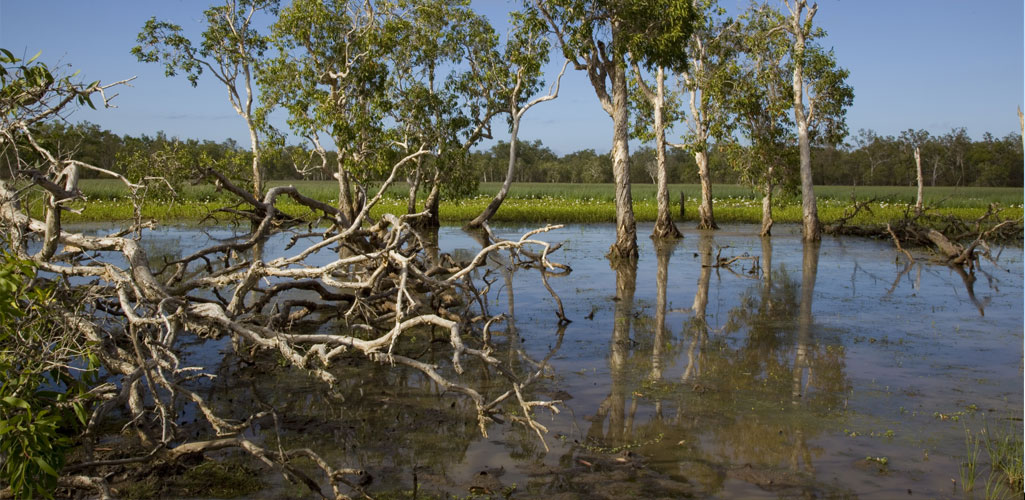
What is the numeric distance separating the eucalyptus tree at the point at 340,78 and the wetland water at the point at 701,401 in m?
11.0

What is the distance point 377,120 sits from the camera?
2345cm

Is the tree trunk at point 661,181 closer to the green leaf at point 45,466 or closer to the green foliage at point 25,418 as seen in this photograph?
the green foliage at point 25,418

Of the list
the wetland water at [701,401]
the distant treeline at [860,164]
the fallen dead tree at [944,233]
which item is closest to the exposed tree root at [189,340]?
the wetland water at [701,401]

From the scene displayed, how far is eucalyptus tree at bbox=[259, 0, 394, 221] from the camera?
871 inches

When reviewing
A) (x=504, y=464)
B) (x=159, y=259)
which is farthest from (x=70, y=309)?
(x=159, y=259)

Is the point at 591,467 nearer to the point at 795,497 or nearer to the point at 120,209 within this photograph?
the point at 795,497

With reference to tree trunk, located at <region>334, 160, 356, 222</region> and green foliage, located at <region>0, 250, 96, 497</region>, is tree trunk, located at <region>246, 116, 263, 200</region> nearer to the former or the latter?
tree trunk, located at <region>334, 160, 356, 222</region>

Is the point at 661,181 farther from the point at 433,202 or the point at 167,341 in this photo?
the point at 167,341

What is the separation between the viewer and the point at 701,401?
7.17 m

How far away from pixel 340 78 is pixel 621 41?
867cm

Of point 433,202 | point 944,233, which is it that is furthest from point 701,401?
point 433,202

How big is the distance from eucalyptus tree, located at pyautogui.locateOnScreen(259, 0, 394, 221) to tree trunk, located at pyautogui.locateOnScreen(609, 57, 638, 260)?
6.93 metres

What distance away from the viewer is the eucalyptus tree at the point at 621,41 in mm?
17844

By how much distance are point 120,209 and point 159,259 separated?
13.5 m
